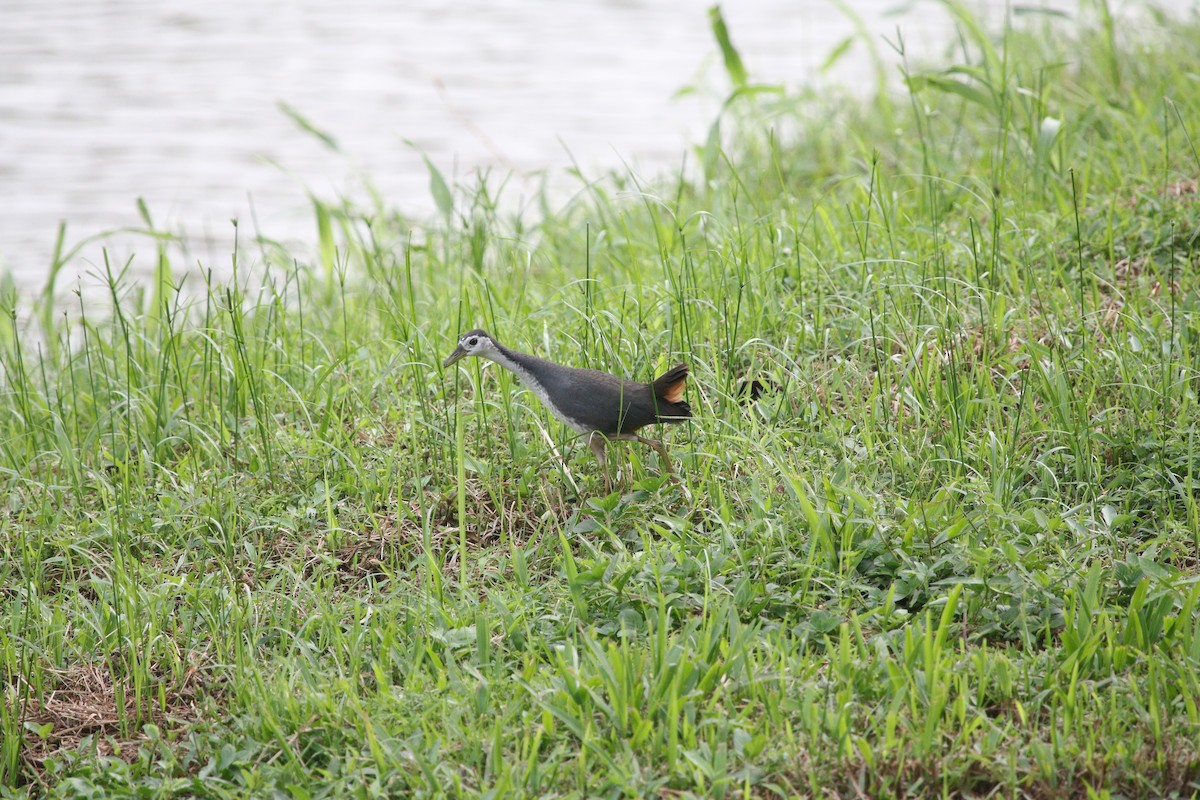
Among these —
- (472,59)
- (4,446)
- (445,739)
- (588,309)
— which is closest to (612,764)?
(445,739)

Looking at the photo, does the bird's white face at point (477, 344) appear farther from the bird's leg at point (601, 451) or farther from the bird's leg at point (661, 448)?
the bird's leg at point (661, 448)

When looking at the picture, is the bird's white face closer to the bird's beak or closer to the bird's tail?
the bird's beak

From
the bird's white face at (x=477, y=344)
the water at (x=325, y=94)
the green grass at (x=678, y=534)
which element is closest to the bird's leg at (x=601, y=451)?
the green grass at (x=678, y=534)

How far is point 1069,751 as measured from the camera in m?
2.85

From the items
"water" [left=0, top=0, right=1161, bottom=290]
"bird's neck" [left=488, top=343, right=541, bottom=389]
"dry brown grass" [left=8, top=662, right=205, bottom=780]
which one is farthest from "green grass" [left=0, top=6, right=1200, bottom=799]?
"water" [left=0, top=0, right=1161, bottom=290]

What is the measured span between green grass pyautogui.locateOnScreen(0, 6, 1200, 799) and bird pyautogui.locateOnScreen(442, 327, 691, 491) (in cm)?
18

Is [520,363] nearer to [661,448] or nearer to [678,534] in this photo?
[661,448]

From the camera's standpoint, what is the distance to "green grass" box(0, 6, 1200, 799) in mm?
2971

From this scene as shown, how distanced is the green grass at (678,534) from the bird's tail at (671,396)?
0.52 feet

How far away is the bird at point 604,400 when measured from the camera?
3.82m

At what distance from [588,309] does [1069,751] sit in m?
2.25

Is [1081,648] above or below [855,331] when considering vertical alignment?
below

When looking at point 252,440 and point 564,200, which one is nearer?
point 252,440

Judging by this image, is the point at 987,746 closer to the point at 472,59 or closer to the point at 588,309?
the point at 588,309
